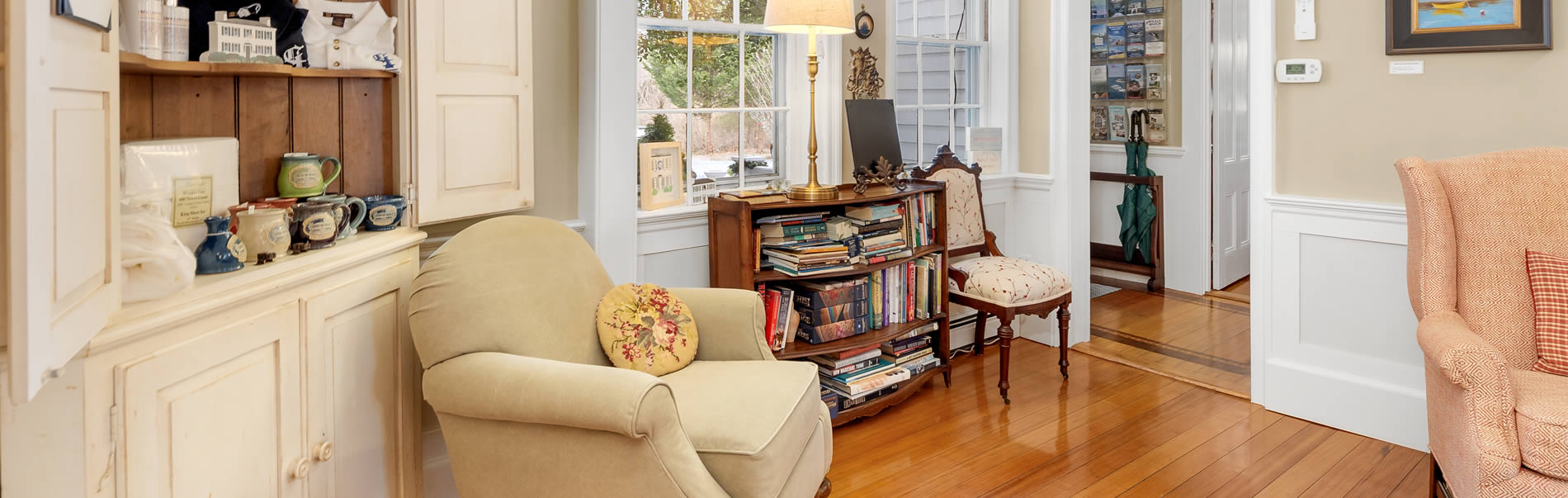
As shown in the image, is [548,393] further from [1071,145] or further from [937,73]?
[1071,145]

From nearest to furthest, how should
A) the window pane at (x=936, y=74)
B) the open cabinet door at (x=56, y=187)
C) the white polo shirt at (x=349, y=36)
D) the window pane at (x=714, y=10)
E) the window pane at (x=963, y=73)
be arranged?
the open cabinet door at (x=56, y=187) → the white polo shirt at (x=349, y=36) → the window pane at (x=714, y=10) → the window pane at (x=936, y=74) → the window pane at (x=963, y=73)

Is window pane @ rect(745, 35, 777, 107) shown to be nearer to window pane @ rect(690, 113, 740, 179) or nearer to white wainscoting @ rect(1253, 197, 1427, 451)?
window pane @ rect(690, 113, 740, 179)

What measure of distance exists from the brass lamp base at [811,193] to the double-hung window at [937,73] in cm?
95

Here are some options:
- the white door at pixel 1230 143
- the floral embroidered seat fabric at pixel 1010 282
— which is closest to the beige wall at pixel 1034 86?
the floral embroidered seat fabric at pixel 1010 282

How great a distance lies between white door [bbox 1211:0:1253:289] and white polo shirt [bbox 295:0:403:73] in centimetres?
477

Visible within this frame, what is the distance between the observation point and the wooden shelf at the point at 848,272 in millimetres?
2986

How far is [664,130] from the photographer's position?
10.4ft

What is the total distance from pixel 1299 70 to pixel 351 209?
3087 millimetres

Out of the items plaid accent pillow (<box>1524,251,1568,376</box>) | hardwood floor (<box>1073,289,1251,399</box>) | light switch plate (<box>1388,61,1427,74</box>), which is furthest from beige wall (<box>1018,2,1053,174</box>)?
plaid accent pillow (<box>1524,251,1568,376</box>)

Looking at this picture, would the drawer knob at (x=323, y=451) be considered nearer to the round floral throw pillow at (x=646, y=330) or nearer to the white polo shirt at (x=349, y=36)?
the round floral throw pillow at (x=646, y=330)

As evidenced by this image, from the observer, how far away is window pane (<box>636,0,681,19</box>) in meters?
3.06

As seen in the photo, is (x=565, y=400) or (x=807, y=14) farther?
(x=807, y=14)

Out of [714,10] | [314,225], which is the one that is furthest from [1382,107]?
[314,225]

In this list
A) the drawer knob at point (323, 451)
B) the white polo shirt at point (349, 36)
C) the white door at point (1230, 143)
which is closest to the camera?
the drawer knob at point (323, 451)
